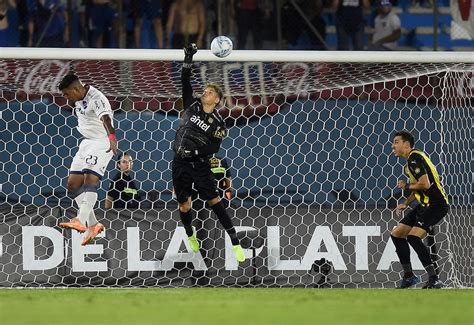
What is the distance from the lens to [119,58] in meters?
11.7

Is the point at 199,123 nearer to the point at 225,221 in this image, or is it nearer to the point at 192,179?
the point at 192,179

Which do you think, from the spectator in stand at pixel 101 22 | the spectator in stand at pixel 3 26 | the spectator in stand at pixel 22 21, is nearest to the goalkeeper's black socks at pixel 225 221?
the spectator in stand at pixel 101 22

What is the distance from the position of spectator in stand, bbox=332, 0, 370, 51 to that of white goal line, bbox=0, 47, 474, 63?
A: 5390 mm

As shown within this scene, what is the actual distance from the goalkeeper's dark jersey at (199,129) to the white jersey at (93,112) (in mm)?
826

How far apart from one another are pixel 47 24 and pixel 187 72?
645 cm

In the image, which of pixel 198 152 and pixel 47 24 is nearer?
pixel 198 152

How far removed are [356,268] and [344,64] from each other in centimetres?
251

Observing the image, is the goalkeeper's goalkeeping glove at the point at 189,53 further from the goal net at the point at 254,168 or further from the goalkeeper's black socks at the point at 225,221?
the goalkeeper's black socks at the point at 225,221

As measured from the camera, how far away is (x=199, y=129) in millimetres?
11430

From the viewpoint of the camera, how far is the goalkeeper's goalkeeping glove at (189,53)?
1095 cm

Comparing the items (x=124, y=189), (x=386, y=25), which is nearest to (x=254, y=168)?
(x=124, y=189)

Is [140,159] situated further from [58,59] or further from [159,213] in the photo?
[58,59]

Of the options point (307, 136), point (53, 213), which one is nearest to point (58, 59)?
point (53, 213)

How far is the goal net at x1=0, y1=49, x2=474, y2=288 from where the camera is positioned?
12055 millimetres
